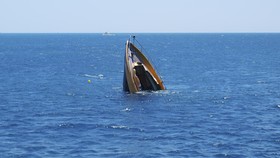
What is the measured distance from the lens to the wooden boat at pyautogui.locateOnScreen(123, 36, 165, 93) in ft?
249

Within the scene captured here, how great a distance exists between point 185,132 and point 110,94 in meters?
26.2

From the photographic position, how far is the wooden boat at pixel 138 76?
76.0 meters

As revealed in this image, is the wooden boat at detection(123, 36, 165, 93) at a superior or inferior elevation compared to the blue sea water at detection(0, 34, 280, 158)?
superior

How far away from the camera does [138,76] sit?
3182 inches

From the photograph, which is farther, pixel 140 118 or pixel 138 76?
pixel 138 76

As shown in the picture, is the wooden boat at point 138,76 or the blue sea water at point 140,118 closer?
the blue sea water at point 140,118

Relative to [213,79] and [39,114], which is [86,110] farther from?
[213,79]

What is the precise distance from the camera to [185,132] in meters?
52.5

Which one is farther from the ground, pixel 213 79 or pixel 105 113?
pixel 213 79

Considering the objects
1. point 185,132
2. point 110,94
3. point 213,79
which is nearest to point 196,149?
point 185,132

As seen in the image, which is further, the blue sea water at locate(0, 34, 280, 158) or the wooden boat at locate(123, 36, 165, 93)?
the wooden boat at locate(123, 36, 165, 93)

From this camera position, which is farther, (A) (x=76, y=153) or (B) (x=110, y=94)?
(B) (x=110, y=94)

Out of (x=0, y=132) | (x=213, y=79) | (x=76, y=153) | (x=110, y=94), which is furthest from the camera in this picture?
(x=213, y=79)

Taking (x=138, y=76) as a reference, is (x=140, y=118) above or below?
below
